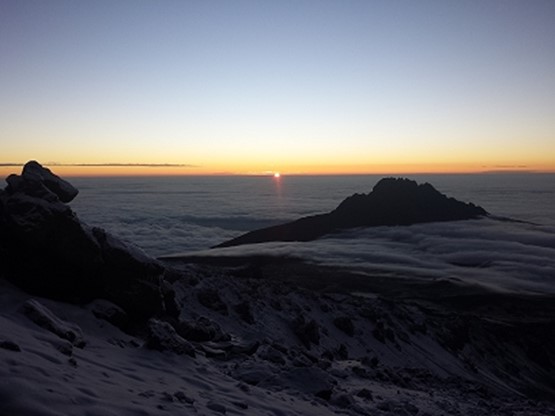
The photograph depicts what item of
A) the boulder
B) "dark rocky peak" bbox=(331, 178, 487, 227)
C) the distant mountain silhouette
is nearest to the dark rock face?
the boulder

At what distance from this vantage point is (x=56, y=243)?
11625 millimetres

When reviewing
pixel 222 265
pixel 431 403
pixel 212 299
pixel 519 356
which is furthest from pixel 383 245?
pixel 431 403

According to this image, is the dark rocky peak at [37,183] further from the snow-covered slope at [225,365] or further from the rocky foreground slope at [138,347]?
the snow-covered slope at [225,365]

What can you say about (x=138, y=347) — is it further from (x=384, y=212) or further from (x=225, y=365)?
(x=384, y=212)

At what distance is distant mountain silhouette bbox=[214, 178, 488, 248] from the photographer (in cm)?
10069

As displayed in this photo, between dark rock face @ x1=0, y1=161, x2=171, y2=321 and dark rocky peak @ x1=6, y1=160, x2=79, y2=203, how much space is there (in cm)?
2

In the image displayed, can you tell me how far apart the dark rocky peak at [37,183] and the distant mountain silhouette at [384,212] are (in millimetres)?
83021

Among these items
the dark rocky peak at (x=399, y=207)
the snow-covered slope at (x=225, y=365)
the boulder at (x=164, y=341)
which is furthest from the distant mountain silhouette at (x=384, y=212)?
the boulder at (x=164, y=341)

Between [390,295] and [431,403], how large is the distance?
39624mm

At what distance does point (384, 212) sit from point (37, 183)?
100 meters

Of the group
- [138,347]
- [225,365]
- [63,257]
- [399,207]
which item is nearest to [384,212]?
[399,207]

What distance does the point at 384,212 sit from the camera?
10856 centimetres

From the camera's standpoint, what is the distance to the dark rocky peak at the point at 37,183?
12531 millimetres

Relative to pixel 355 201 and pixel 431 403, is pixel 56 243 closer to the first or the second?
pixel 431 403
